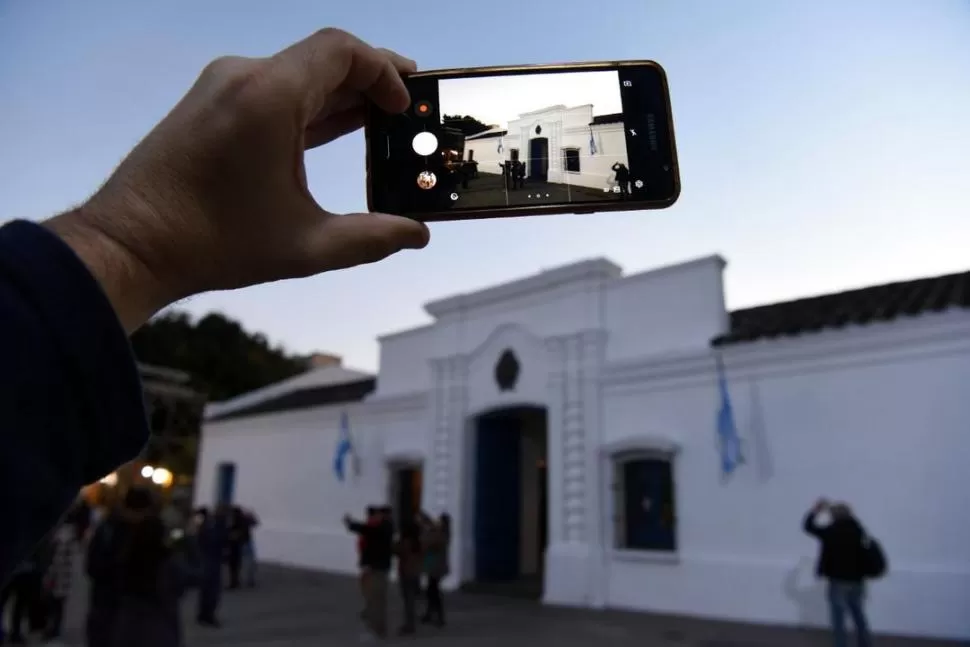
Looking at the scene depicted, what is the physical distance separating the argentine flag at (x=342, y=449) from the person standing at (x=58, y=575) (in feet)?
27.4

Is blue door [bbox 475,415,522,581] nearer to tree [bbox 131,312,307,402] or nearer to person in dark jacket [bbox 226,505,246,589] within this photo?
person in dark jacket [bbox 226,505,246,589]

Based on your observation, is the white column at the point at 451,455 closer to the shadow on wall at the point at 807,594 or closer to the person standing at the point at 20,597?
the shadow on wall at the point at 807,594

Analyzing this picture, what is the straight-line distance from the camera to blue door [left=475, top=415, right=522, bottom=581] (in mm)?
14664

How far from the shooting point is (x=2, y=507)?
0.70 m

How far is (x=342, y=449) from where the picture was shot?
17.4 meters

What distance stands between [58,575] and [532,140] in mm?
9614

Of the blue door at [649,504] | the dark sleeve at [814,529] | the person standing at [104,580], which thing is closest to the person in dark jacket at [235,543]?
the blue door at [649,504]

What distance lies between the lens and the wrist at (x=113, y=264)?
37.3 inches

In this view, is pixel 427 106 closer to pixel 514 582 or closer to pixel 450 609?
pixel 450 609

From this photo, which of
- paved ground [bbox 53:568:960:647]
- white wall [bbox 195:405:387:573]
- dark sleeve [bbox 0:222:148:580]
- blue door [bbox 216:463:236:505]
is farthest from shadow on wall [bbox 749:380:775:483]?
blue door [bbox 216:463:236:505]

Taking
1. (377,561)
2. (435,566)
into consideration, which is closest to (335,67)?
(377,561)

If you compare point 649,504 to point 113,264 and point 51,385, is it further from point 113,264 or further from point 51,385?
point 51,385

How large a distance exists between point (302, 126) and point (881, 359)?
10.4m

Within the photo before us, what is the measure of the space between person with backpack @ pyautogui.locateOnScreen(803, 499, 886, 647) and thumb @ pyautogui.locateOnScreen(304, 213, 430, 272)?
25.2 feet
